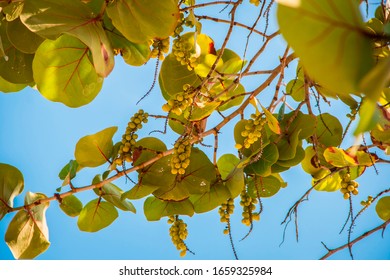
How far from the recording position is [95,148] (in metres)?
1.23

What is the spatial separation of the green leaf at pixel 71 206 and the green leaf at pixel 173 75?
442mm

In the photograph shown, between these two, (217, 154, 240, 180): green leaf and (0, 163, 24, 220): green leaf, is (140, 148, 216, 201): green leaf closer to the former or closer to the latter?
(217, 154, 240, 180): green leaf

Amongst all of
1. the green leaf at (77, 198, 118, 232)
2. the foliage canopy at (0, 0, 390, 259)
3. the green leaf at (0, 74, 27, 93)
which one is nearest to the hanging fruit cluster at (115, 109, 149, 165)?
the foliage canopy at (0, 0, 390, 259)

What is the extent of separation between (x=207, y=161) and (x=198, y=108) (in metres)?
0.17

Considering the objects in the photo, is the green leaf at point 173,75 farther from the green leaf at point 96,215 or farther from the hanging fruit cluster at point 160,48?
the green leaf at point 96,215

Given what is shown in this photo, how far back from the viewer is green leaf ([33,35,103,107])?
1125 mm

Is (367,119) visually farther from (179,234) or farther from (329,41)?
(179,234)

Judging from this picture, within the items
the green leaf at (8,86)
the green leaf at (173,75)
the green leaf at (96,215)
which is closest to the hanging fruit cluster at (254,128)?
the green leaf at (173,75)

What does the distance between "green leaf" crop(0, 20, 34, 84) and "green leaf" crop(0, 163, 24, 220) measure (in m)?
0.23

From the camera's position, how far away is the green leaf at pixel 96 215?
1394mm

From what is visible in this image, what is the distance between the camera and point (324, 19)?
429 millimetres

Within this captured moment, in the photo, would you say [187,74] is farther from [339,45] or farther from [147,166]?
[339,45]

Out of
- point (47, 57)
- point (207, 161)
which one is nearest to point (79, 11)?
point (47, 57)

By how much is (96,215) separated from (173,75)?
0.46 meters
